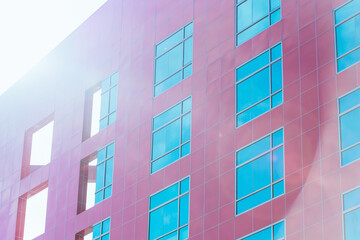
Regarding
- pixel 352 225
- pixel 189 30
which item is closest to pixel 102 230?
pixel 189 30

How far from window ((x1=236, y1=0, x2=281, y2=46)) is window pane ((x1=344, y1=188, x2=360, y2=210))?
10741mm

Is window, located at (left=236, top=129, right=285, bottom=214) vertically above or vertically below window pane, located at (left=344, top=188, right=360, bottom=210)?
above

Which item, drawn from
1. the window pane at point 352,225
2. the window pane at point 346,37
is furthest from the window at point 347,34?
the window pane at point 352,225

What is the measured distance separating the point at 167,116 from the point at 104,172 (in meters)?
6.34

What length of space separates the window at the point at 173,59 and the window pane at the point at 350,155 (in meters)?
13.0

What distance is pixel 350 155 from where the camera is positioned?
33562mm

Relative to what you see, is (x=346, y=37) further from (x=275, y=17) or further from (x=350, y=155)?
(x=350, y=155)

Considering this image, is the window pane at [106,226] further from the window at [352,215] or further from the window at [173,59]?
the window at [352,215]

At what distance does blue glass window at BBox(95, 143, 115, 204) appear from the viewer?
159 feet

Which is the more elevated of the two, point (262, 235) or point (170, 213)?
point (170, 213)

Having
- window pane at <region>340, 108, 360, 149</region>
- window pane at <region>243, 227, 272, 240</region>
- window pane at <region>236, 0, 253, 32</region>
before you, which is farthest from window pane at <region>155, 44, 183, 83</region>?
window pane at <region>340, 108, 360, 149</region>

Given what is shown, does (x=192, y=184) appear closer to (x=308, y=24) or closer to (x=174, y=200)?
(x=174, y=200)

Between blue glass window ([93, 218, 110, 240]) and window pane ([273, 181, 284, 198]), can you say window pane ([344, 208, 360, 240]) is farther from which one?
blue glass window ([93, 218, 110, 240])

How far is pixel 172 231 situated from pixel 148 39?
12459 millimetres
